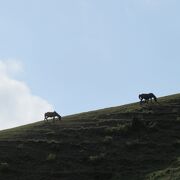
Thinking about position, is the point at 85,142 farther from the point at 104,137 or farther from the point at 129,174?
the point at 129,174

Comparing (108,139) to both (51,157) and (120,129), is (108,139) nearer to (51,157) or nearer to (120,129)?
(120,129)

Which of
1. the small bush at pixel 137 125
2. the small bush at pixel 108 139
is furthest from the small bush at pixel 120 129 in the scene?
the small bush at pixel 108 139

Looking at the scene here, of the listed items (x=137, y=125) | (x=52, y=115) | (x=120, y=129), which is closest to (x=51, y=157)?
(x=120, y=129)

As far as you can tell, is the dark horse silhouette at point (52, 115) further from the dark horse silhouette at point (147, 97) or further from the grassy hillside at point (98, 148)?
the dark horse silhouette at point (147, 97)

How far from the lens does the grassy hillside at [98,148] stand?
1959 inches

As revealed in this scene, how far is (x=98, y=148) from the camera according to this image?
57094 mm

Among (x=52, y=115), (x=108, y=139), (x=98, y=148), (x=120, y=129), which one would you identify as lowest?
(x=98, y=148)

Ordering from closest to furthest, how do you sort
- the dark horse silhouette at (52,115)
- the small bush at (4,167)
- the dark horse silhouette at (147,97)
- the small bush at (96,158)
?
the small bush at (4,167)
the small bush at (96,158)
the dark horse silhouette at (52,115)
the dark horse silhouette at (147,97)

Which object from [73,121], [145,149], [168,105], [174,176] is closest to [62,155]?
[145,149]

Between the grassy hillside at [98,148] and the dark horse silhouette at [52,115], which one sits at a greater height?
the dark horse silhouette at [52,115]

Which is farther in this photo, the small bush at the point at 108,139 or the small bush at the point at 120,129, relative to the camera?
the small bush at the point at 120,129

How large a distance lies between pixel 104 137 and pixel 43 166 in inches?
424

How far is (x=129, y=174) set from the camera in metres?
49.2

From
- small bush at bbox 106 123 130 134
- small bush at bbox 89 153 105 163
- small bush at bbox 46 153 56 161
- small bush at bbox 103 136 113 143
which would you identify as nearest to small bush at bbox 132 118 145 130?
A: small bush at bbox 106 123 130 134
